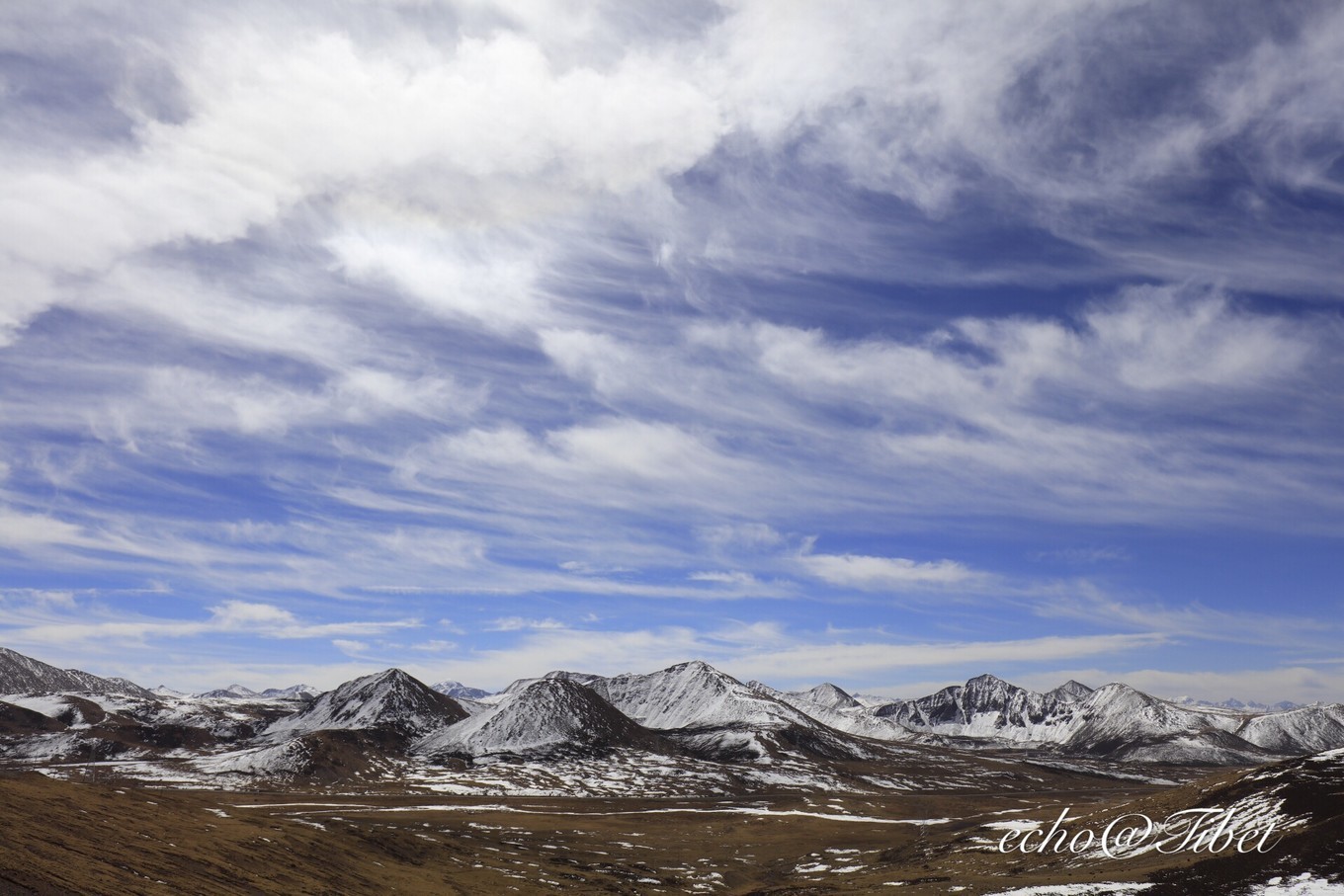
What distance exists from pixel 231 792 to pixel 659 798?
302ft

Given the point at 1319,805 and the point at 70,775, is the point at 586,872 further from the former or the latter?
the point at 70,775

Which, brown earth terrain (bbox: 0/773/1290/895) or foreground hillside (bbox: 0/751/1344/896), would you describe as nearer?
brown earth terrain (bbox: 0/773/1290/895)

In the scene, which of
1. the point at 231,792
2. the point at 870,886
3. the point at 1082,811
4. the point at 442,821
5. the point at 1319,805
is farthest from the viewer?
the point at 231,792

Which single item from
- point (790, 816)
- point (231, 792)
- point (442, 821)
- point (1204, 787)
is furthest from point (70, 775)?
point (1204, 787)

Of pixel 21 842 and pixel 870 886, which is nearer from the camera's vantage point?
pixel 21 842

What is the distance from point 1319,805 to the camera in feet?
200

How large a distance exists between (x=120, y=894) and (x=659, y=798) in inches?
6284

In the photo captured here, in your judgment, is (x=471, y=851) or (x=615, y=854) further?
(x=615, y=854)

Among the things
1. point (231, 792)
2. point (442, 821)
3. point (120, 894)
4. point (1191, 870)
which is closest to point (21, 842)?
point (120, 894)

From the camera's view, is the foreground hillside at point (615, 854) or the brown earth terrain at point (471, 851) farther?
the foreground hillside at point (615, 854)

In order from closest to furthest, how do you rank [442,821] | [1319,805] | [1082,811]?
[1319,805] → [1082,811] → [442,821]

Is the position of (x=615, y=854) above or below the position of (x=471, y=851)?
below

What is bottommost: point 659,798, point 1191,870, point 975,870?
point 659,798

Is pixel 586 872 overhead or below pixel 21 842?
below
